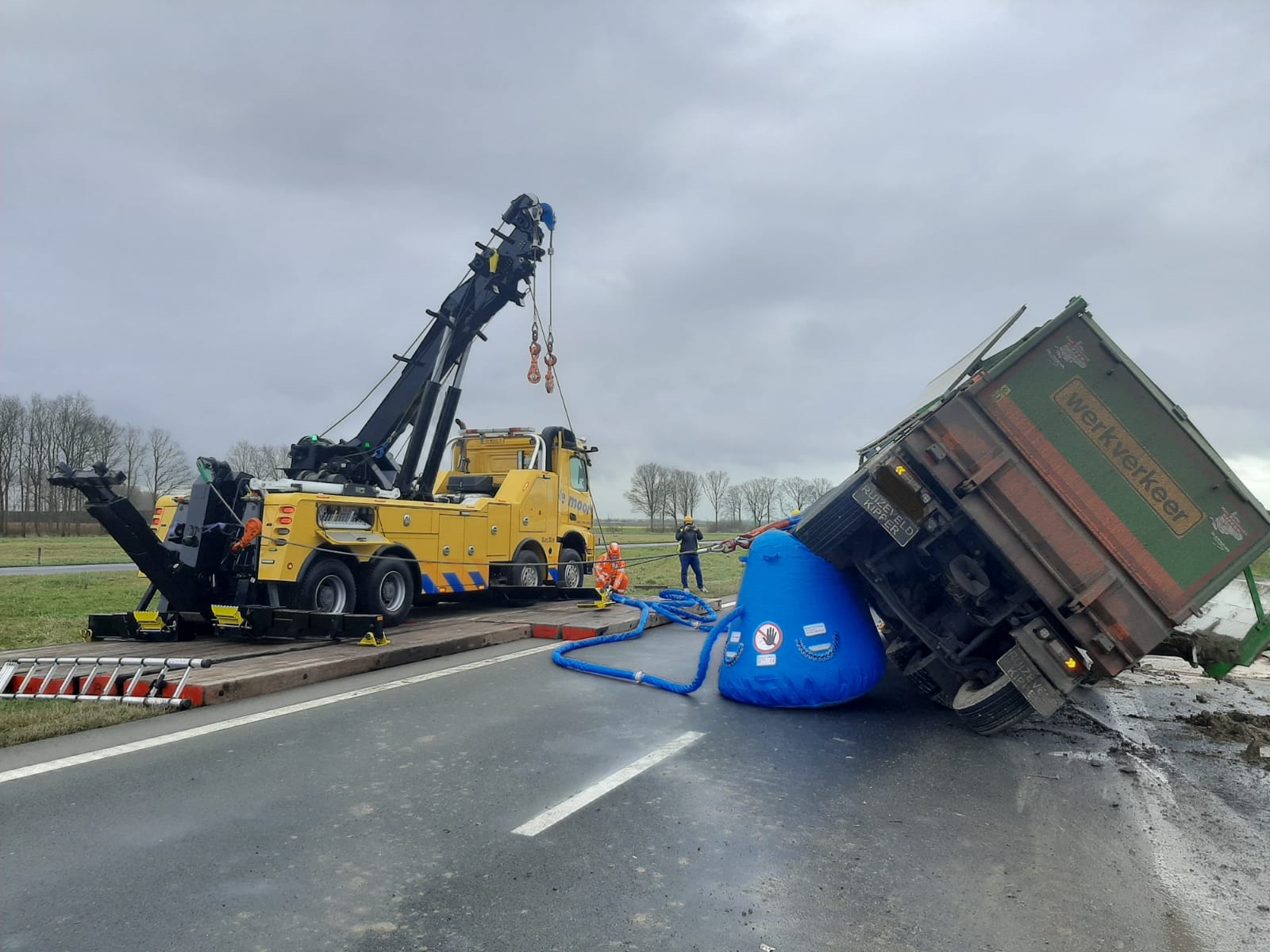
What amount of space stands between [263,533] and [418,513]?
2.13 m

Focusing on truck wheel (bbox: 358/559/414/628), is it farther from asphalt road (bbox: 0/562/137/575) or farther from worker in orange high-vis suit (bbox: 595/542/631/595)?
asphalt road (bbox: 0/562/137/575)

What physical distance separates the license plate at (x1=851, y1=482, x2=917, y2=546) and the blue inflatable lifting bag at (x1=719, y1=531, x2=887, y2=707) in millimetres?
989

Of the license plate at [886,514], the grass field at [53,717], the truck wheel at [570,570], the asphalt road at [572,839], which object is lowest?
the asphalt road at [572,839]

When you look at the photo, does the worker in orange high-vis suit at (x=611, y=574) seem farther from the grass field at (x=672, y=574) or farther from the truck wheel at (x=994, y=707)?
the truck wheel at (x=994, y=707)

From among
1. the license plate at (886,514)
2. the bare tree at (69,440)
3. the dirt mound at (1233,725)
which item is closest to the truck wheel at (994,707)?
the license plate at (886,514)

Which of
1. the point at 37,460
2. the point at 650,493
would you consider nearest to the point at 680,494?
the point at 650,493

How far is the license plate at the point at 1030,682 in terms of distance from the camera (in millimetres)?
5332

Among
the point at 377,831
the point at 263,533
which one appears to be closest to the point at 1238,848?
the point at 377,831

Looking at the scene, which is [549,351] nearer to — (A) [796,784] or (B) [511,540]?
(B) [511,540]

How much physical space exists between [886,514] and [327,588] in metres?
6.37

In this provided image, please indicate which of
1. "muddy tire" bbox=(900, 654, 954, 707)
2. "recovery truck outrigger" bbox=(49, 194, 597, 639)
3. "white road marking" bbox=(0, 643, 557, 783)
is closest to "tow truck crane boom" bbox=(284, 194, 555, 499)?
"recovery truck outrigger" bbox=(49, 194, 597, 639)

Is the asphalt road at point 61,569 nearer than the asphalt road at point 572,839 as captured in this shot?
No

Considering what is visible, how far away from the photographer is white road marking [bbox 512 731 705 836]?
12.9 feet

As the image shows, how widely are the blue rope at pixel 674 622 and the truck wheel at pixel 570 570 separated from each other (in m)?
0.88
